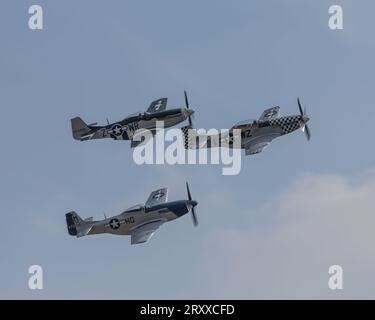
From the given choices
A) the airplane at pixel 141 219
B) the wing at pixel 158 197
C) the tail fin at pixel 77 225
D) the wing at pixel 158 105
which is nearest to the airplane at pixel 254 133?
the wing at pixel 158 197

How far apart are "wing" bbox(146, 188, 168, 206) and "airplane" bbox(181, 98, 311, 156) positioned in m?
4.69

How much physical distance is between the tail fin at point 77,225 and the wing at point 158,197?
19.6ft

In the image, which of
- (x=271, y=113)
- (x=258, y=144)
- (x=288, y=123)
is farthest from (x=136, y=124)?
(x=288, y=123)

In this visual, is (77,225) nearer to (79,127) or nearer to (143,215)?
(143,215)

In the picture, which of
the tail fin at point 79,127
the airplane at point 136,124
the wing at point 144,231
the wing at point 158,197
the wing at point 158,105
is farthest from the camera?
the wing at point 158,105

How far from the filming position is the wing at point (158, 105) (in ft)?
324

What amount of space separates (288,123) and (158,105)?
44.9ft

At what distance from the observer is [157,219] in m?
86.0

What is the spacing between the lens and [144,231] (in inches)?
3314

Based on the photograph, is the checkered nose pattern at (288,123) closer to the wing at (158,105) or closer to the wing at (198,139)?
the wing at (198,139)
